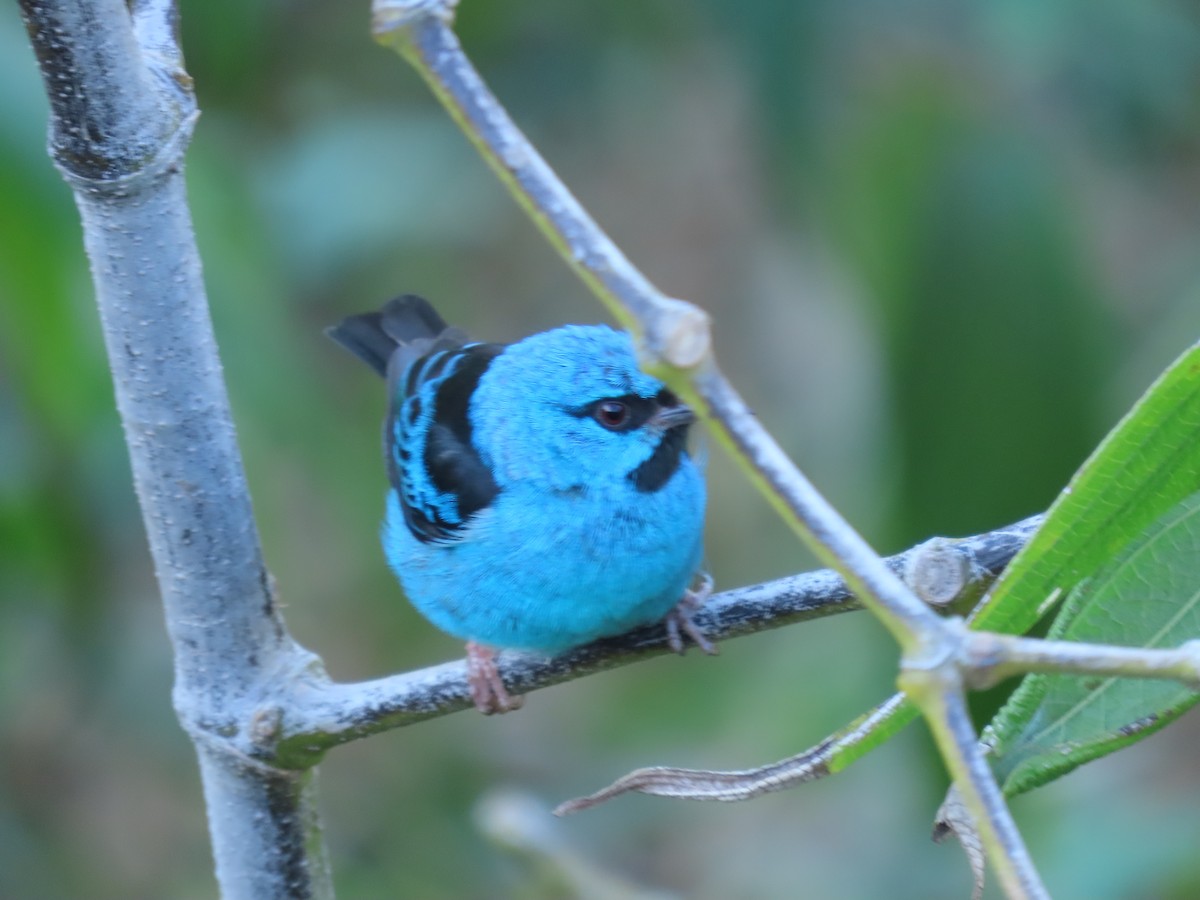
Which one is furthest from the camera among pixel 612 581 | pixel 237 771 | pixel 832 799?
pixel 832 799

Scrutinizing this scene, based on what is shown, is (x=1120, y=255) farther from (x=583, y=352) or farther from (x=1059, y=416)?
(x=583, y=352)

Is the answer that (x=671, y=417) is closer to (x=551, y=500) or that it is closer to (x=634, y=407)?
(x=634, y=407)

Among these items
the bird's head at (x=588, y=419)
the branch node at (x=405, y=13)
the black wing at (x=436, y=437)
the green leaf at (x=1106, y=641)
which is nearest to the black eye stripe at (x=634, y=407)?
the bird's head at (x=588, y=419)

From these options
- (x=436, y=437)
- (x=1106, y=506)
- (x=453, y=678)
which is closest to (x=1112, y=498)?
(x=1106, y=506)

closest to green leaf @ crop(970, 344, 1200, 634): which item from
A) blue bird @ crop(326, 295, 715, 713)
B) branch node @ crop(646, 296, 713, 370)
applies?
branch node @ crop(646, 296, 713, 370)

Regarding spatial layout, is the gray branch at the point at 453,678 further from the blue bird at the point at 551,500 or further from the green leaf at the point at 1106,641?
the blue bird at the point at 551,500

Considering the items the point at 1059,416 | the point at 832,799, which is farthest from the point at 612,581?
the point at 832,799

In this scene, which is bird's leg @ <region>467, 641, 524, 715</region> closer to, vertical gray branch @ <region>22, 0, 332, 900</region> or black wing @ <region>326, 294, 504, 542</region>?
vertical gray branch @ <region>22, 0, 332, 900</region>
